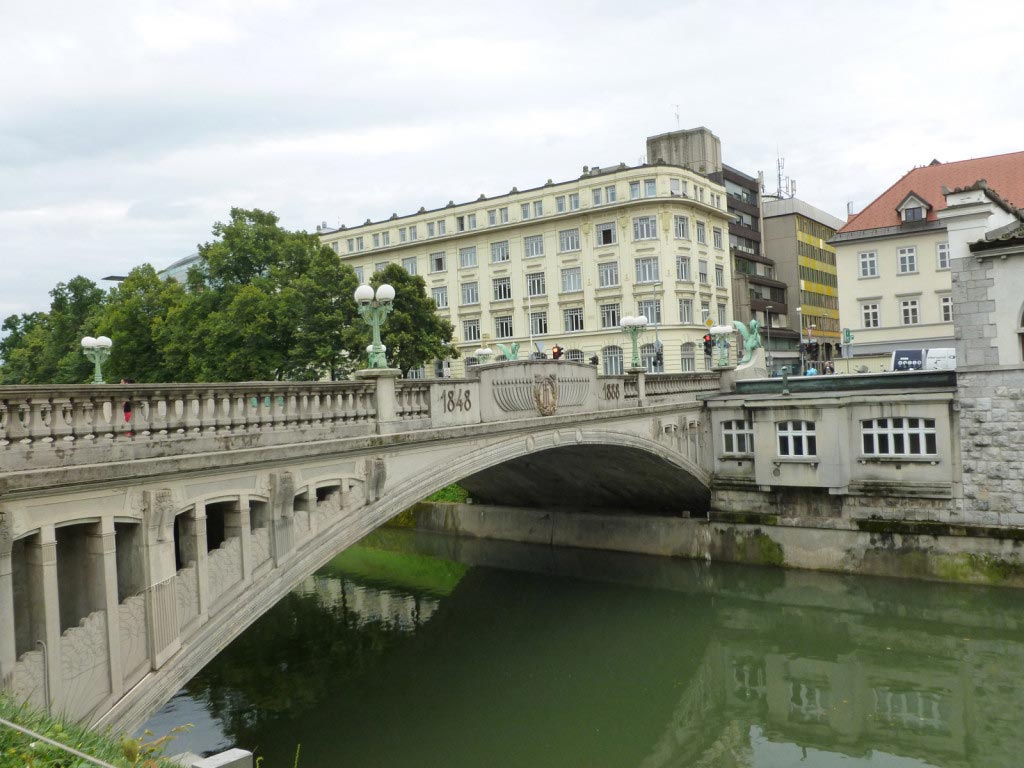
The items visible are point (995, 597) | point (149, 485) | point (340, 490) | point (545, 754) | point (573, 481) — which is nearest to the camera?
point (149, 485)

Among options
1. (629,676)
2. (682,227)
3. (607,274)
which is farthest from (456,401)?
(682,227)

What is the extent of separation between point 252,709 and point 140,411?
8885 mm

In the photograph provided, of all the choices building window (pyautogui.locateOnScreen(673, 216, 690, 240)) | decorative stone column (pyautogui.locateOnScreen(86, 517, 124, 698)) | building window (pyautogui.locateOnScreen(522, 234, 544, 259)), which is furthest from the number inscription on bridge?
building window (pyautogui.locateOnScreen(522, 234, 544, 259))

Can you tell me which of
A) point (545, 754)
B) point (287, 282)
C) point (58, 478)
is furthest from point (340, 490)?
point (287, 282)

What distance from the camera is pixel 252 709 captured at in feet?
Result: 54.4

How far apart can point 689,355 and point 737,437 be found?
25.9 metres

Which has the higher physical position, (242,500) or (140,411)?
(140,411)

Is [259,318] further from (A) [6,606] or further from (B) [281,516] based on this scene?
(A) [6,606]

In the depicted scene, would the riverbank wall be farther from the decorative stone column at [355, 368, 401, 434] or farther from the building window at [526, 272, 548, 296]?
the building window at [526, 272, 548, 296]

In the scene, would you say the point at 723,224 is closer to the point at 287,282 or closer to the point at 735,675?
the point at 287,282

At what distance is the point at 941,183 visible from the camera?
140ft

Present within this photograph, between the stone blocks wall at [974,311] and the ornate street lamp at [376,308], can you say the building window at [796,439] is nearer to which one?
the stone blocks wall at [974,311]

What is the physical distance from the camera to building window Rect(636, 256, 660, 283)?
5147 centimetres

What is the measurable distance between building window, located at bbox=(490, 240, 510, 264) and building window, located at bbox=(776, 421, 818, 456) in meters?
33.4
